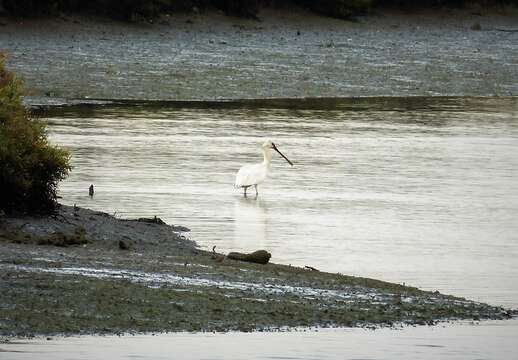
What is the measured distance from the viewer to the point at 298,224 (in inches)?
704

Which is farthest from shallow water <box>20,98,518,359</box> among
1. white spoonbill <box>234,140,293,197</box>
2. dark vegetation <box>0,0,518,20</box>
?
dark vegetation <box>0,0,518,20</box>

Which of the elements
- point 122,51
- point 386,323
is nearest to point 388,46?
point 122,51

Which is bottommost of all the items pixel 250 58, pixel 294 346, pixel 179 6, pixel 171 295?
pixel 294 346

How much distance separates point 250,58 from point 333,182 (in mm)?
20102

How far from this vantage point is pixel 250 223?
17969 millimetres

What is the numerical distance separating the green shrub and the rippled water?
198 cm

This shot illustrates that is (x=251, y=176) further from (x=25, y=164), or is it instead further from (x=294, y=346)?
(x=294, y=346)

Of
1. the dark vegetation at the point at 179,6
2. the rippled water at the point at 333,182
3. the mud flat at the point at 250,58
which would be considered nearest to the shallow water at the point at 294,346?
the rippled water at the point at 333,182

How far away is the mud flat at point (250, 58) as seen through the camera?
36.2m

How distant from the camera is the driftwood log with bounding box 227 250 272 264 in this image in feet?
47.0

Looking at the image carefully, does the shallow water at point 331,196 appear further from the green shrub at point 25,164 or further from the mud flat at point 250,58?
the mud flat at point 250,58

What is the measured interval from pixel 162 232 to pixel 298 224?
86.8 inches

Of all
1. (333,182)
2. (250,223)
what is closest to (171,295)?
(250,223)

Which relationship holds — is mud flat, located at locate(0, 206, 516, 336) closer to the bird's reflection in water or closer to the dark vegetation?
the bird's reflection in water
